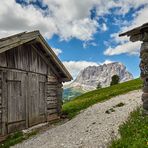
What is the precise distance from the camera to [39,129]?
19219 millimetres

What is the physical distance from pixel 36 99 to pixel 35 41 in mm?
3736

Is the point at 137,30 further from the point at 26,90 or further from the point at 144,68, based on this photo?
the point at 26,90

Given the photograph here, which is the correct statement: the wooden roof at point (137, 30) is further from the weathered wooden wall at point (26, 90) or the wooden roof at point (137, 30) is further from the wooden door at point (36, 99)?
the wooden door at point (36, 99)

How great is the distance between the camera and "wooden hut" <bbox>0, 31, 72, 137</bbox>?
55.9 ft

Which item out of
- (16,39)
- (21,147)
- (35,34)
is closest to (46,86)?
(35,34)

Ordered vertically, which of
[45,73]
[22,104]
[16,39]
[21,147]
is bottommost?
[21,147]

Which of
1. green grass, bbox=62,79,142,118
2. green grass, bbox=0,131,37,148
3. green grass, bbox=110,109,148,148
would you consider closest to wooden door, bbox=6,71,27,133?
green grass, bbox=0,131,37,148

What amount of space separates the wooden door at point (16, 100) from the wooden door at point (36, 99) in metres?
0.75

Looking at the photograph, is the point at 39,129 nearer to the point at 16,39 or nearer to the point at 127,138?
the point at 16,39

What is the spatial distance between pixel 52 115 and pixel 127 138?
13.2 meters

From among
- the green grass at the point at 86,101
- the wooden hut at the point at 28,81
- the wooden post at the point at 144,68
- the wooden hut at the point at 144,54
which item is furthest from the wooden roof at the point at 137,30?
the green grass at the point at 86,101

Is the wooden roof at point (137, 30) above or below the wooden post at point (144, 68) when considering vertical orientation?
above

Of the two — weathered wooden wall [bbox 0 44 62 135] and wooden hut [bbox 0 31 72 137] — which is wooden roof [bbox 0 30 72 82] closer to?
wooden hut [bbox 0 31 72 137]

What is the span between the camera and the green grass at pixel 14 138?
50.5ft
